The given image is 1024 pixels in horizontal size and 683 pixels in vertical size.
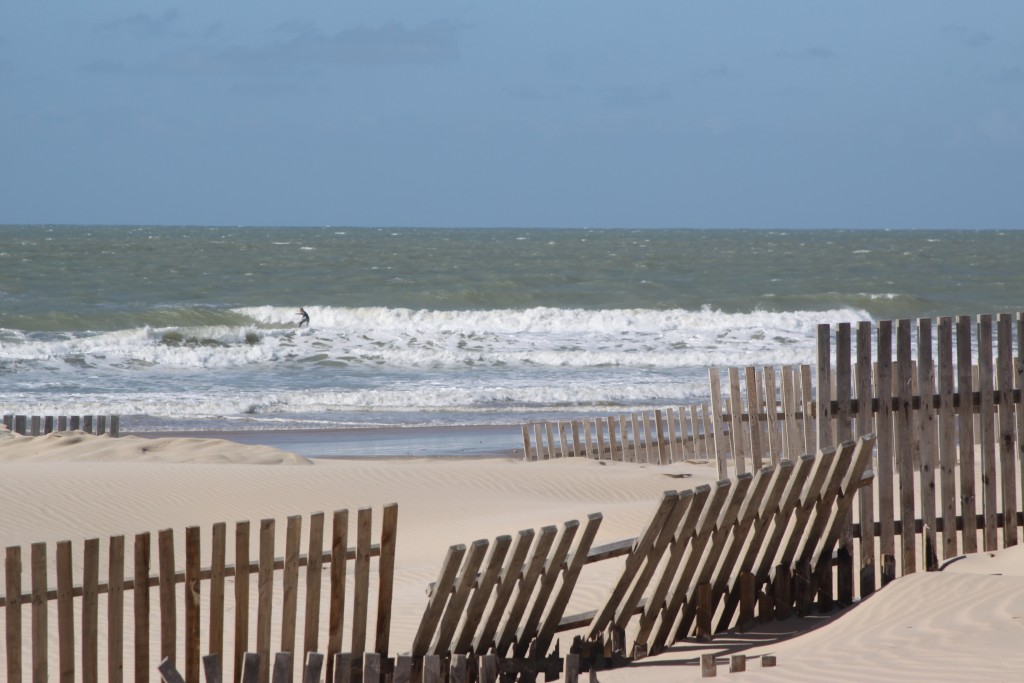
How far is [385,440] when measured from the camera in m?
16.2

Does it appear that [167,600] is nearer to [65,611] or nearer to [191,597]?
[191,597]

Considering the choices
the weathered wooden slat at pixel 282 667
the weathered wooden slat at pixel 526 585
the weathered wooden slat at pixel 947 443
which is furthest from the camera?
the weathered wooden slat at pixel 947 443

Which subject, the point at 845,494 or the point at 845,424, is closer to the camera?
the point at 845,494

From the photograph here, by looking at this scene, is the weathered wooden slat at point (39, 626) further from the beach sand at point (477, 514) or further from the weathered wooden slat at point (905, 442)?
the weathered wooden slat at point (905, 442)

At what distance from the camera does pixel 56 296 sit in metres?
40.2

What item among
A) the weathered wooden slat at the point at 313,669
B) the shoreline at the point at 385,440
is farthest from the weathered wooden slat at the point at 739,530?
the shoreline at the point at 385,440

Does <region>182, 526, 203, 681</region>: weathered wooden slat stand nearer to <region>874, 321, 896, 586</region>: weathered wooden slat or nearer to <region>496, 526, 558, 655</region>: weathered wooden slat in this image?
<region>496, 526, 558, 655</region>: weathered wooden slat

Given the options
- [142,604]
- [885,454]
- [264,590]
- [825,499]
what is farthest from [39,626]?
[885,454]

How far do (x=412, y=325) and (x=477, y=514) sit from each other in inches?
1061

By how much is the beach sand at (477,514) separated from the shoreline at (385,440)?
1.78 meters

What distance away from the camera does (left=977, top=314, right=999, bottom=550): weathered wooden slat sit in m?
6.38

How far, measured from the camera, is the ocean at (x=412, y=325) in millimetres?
20531

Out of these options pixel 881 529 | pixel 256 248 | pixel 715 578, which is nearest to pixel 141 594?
pixel 715 578

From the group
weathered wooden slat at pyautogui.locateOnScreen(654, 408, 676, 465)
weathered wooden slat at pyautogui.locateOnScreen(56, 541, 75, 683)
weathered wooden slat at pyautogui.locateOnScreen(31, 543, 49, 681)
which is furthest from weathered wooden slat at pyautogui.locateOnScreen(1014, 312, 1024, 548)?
weathered wooden slat at pyautogui.locateOnScreen(654, 408, 676, 465)
